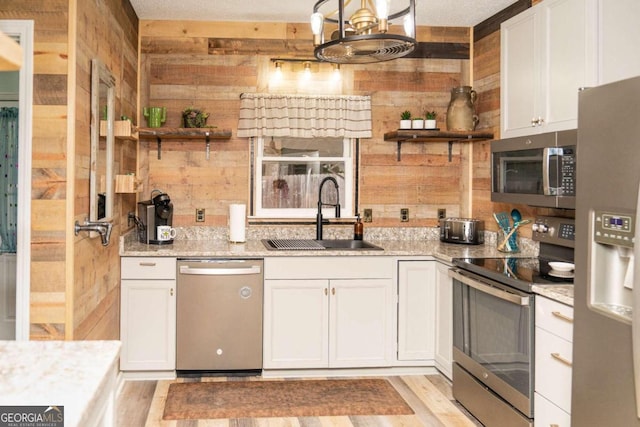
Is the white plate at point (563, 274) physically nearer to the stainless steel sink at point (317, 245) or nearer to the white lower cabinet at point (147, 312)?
the stainless steel sink at point (317, 245)

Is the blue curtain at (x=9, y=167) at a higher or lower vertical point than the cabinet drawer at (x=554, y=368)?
higher

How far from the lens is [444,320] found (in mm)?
3822

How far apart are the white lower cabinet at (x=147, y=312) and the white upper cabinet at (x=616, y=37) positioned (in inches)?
108

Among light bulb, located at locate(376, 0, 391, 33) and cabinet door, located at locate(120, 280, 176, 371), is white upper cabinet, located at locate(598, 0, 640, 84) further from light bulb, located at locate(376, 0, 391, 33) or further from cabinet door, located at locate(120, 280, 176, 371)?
cabinet door, located at locate(120, 280, 176, 371)

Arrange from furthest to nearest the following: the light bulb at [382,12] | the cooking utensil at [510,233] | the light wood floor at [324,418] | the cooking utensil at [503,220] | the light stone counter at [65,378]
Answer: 1. the cooking utensil at [503,220]
2. the cooking utensil at [510,233]
3. the light wood floor at [324,418]
4. the light bulb at [382,12]
5. the light stone counter at [65,378]

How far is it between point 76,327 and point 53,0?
1456mm

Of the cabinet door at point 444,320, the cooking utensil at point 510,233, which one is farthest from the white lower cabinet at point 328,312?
the cooking utensil at point 510,233

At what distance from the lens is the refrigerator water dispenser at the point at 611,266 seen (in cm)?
195

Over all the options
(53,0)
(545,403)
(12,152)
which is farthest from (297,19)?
(545,403)

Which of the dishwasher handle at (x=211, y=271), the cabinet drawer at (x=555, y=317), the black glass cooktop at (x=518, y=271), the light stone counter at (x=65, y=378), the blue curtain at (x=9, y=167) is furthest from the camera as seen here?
the dishwasher handle at (x=211, y=271)

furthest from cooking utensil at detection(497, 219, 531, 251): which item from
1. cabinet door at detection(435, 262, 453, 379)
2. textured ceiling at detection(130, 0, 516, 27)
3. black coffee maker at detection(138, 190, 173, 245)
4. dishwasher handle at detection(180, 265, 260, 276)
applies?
black coffee maker at detection(138, 190, 173, 245)

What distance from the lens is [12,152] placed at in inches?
104

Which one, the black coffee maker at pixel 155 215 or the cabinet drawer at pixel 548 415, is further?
the black coffee maker at pixel 155 215

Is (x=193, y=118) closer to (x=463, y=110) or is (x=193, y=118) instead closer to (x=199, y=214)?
(x=199, y=214)
